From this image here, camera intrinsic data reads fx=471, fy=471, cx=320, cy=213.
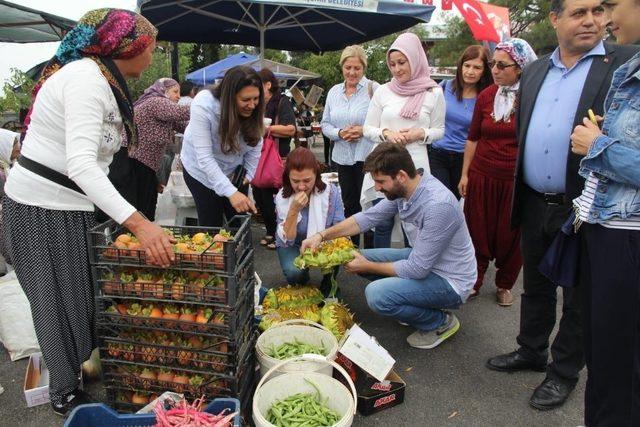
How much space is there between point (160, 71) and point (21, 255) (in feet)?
42.7

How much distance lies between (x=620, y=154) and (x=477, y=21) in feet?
18.1

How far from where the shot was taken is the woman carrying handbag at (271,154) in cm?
496

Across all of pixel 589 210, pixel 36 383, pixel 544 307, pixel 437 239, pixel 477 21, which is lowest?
pixel 36 383

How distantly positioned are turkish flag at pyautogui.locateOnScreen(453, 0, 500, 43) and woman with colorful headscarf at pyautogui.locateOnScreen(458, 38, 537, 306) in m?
2.96

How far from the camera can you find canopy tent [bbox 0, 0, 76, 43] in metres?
6.44

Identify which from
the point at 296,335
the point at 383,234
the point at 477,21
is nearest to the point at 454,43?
the point at 477,21

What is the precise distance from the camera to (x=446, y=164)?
14.1 feet

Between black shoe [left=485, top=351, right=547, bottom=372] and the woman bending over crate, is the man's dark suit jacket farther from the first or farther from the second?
the woman bending over crate

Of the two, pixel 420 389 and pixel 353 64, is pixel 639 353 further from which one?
pixel 353 64

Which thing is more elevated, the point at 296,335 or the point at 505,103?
the point at 505,103

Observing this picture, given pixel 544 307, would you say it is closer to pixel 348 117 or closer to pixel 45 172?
pixel 348 117

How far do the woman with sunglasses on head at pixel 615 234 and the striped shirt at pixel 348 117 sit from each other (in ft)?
8.48

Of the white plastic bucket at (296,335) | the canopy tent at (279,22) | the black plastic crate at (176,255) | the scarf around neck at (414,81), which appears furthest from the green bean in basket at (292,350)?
the canopy tent at (279,22)

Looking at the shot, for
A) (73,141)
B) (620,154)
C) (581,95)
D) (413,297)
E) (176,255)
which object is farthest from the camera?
(413,297)
